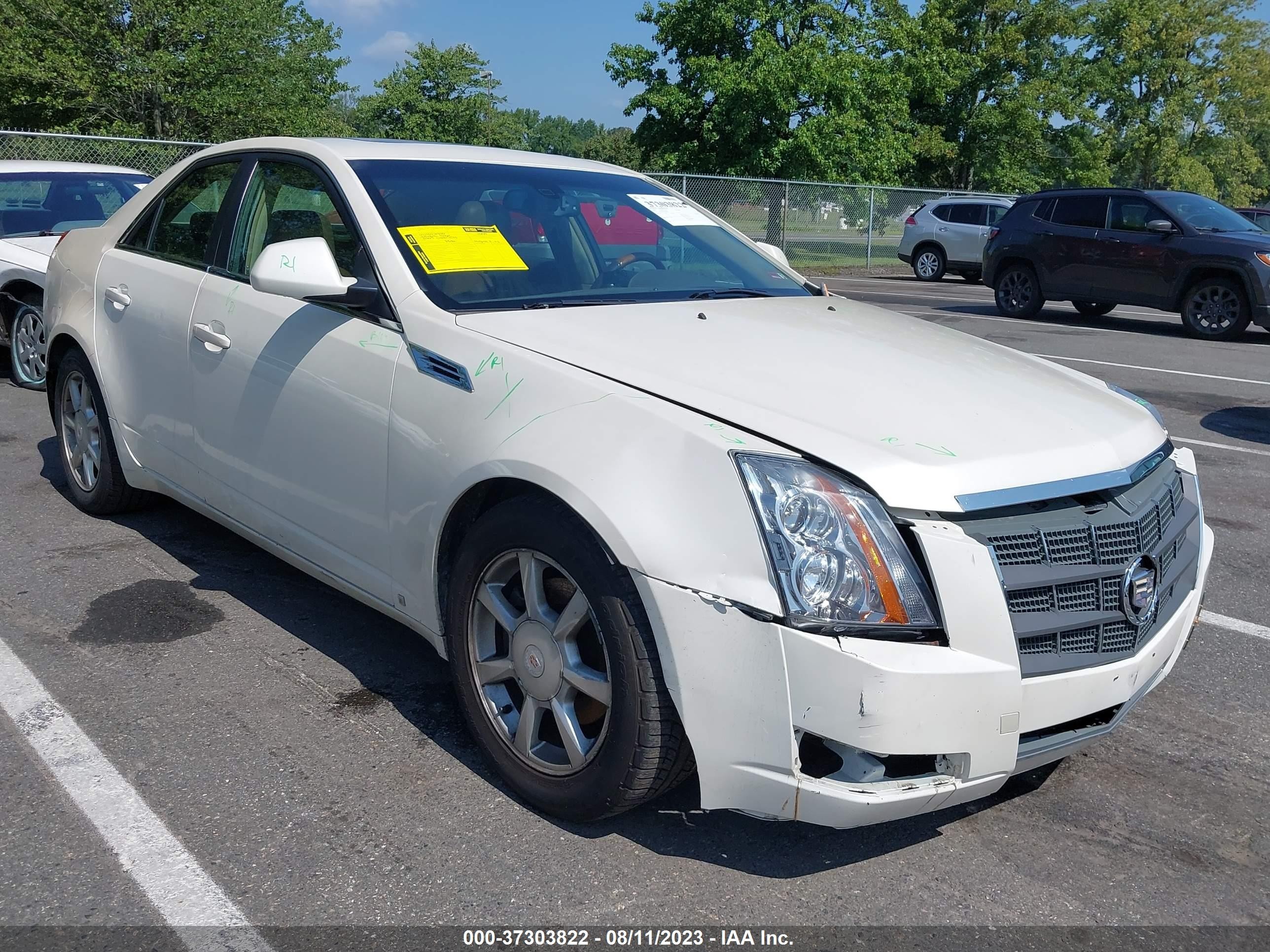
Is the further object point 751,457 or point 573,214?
point 573,214

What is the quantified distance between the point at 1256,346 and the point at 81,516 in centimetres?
1243

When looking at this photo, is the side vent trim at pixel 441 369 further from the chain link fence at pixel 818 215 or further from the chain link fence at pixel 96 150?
the chain link fence at pixel 818 215

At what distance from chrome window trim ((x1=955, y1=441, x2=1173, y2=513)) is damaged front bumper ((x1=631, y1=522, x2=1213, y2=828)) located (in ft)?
0.26

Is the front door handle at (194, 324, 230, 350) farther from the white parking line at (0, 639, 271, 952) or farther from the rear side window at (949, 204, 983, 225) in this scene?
the rear side window at (949, 204, 983, 225)

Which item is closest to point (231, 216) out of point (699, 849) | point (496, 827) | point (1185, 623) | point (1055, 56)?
point (496, 827)

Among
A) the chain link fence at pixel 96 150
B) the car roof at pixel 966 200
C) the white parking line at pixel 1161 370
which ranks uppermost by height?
the chain link fence at pixel 96 150

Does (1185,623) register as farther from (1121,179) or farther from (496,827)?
(1121,179)

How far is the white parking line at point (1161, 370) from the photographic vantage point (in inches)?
405

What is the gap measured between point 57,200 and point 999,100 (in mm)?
40521

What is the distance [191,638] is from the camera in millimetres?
3908

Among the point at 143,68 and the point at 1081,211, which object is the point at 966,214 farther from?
the point at 143,68

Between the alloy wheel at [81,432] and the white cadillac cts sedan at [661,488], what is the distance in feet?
3.44

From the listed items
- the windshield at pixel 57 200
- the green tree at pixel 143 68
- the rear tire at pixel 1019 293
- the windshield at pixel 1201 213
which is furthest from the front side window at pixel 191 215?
the green tree at pixel 143 68

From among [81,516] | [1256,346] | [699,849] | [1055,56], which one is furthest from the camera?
[1055,56]
